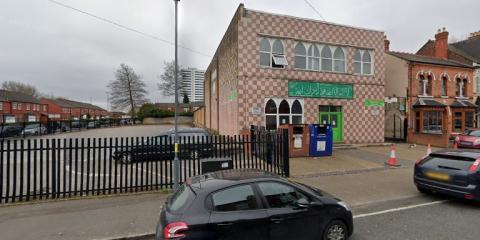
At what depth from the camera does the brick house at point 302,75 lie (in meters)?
14.0

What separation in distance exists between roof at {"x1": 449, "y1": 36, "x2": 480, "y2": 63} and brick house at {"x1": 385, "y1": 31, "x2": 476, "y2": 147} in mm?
4901

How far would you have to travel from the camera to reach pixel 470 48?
27141 mm

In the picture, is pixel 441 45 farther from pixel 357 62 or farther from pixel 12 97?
pixel 12 97

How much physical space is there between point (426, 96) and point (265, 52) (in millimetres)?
14713

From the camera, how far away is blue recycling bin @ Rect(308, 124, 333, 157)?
1224cm

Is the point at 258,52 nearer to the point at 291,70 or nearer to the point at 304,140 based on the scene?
the point at 291,70

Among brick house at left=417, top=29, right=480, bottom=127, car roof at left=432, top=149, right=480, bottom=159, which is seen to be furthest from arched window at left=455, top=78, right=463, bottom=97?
car roof at left=432, top=149, right=480, bottom=159

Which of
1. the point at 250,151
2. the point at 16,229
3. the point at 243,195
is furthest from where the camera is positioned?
the point at 250,151

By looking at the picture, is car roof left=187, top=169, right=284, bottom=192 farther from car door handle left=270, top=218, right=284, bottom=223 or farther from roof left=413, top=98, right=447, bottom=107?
roof left=413, top=98, right=447, bottom=107

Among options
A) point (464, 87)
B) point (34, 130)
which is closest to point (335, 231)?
point (464, 87)

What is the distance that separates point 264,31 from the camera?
14.3m

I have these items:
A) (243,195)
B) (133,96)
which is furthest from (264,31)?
(133,96)

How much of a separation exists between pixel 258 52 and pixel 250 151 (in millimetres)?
7177

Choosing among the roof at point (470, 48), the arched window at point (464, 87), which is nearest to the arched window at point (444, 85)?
the arched window at point (464, 87)
